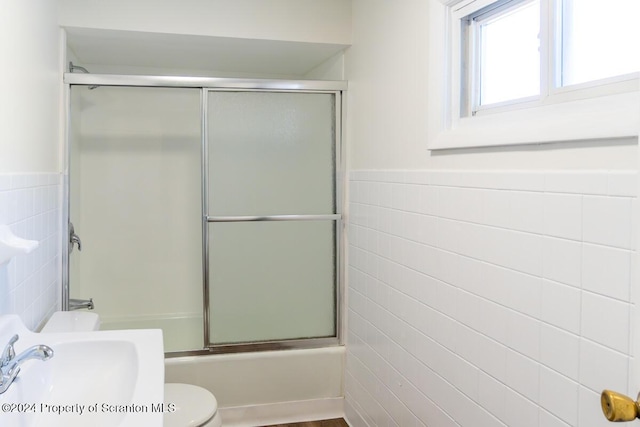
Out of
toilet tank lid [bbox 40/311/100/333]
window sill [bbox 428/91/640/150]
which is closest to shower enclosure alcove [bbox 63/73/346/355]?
toilet tank lid [bbox 40/311/100/333]

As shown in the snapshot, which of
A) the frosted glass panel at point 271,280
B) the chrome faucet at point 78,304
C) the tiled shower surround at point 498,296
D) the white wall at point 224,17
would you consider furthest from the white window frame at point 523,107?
the chrome faucet at point 78,304

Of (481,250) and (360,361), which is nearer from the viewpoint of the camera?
(481,250)

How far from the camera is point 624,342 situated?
1129 millimetres

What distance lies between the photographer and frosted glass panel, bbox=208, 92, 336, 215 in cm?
285

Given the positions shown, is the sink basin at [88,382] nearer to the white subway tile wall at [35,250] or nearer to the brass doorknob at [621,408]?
the white subway tile wall at [35,250]

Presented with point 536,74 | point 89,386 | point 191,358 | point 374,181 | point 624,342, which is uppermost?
point 536,74

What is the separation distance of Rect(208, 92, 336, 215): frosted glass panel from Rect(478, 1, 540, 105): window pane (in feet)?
4.00

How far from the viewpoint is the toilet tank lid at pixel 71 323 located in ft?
6.79

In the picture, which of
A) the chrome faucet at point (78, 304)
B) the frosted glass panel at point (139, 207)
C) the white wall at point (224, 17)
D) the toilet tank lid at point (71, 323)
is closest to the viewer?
the toilet tank lid at point (71, 323)

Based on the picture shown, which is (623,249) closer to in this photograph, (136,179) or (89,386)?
(89,386)

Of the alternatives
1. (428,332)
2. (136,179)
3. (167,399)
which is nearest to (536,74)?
(428,332)

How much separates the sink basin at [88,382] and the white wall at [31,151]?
9.4 inches

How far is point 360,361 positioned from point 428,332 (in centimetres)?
85

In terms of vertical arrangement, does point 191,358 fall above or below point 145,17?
below
